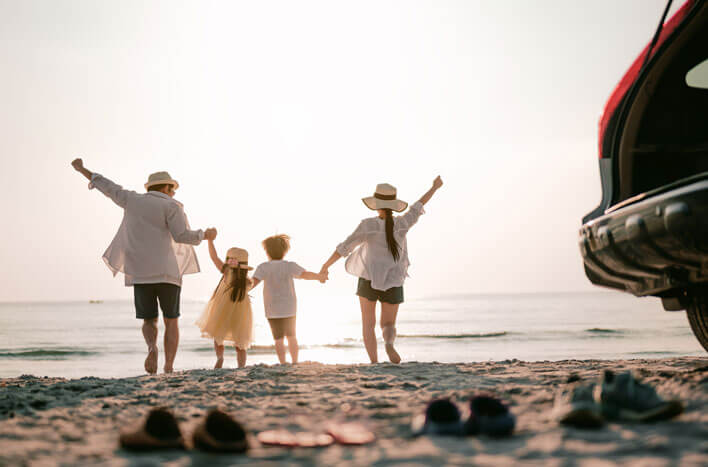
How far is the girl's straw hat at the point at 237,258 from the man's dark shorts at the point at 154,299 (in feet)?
4.45

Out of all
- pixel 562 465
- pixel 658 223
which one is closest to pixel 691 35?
pixel 658 223

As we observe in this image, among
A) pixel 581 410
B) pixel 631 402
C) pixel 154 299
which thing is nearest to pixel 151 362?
pixel 154 299

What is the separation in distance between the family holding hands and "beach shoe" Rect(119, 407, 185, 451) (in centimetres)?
359

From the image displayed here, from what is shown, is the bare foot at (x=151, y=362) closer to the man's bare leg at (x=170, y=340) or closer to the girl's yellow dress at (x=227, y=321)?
the man's bare leg at (x=170, y=340)

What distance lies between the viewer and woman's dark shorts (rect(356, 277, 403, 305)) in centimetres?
655

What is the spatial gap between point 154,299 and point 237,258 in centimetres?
155

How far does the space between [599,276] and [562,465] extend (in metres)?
2.04

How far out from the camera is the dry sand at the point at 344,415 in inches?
88.2

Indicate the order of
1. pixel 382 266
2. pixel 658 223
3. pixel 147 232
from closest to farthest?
pixel 658 223
pixel 147 232
pixel 382 266

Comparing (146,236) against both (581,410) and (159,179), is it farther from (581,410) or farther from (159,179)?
(581,410)

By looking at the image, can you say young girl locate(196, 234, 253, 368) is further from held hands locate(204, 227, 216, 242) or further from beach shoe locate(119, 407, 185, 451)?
beach shoe locate(119, 407, 185, 451)

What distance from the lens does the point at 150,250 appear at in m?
5.91

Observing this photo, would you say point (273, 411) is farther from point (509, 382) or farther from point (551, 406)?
point (509, 382)

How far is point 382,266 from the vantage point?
21.4 ft
